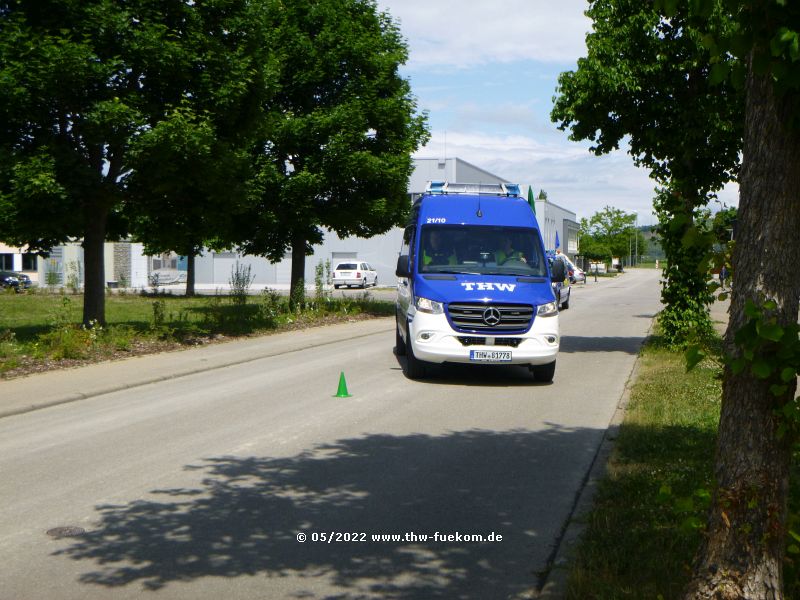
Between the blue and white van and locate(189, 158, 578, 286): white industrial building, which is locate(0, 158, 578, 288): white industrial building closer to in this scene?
locate(189, 158, 578, 286): white industrial building

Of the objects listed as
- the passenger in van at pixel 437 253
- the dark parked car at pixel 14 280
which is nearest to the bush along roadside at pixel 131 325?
the passenger in van at pixel 437 253

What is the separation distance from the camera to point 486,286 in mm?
13312

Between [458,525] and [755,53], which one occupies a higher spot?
[755,53]

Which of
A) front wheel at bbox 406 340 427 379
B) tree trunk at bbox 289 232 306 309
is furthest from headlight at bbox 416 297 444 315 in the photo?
tree trunk at bbox 289 232 306 309

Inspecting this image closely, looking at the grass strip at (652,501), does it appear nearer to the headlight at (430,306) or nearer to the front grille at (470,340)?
the front grille at (470,340)

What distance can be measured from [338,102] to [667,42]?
13880 millimetres

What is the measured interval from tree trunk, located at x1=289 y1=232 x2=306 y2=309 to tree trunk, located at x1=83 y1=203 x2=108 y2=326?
30.9 ft

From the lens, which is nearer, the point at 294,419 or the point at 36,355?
the point at 294,419

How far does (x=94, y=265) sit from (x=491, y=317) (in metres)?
8.89

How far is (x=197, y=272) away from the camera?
72.4 meters

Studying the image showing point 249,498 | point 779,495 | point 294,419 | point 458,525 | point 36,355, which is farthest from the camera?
point 36,355

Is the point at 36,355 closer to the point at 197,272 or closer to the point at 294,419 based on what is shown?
the point at 294,419

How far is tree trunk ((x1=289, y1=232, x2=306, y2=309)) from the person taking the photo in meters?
27.2

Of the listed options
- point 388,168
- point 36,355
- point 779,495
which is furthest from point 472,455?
point 388,168
